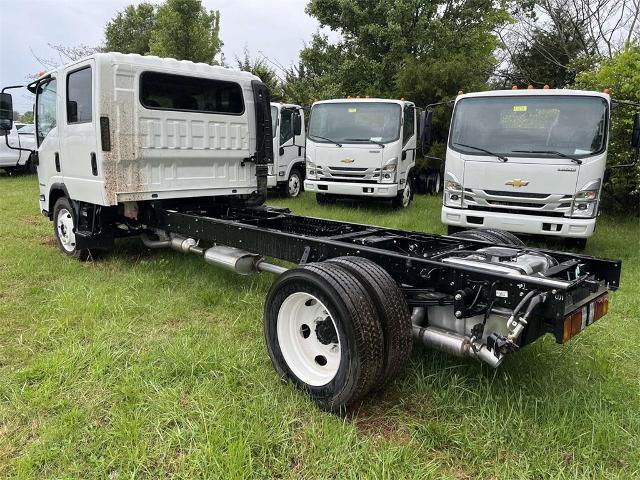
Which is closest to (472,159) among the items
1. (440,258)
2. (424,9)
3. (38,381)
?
(440,258)

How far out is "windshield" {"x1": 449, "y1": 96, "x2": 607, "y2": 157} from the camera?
6531mm

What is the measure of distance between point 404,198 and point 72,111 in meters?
7.58

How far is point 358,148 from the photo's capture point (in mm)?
10273

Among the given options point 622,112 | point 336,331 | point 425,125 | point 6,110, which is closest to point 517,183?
point 425,125

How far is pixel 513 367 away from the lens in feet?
11.6

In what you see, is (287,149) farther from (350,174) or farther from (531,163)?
(531,163)

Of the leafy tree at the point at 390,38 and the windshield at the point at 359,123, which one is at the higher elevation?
the leafy tree at the point at 390,38

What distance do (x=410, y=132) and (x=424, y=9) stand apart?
951 centimetres

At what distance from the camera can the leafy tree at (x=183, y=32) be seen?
1866 centimetres

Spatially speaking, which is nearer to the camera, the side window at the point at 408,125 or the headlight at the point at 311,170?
the headlight at the point at 311,170

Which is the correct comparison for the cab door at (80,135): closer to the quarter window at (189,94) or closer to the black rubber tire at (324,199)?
the quarter window at (189,94)

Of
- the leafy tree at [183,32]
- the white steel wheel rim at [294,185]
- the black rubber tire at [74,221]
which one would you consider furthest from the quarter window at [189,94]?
the leafy tree at [183,32]

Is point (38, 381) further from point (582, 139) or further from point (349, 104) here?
point (349, 104)

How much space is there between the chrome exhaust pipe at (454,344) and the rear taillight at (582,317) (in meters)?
0.36
